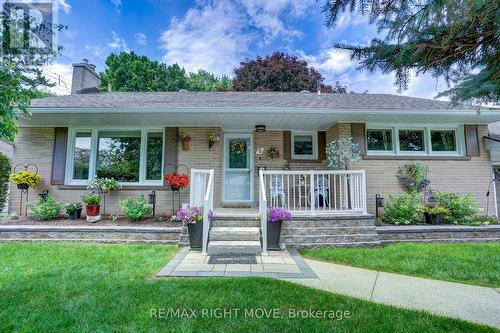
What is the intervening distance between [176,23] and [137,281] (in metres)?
11.3

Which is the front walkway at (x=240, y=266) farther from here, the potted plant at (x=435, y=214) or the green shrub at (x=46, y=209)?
the green shrub at (x=46, y=209)

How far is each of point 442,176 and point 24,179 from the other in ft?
34.3

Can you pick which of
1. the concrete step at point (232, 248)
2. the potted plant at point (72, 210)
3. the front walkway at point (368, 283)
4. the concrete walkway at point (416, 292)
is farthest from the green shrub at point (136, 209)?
the concrete walkway at point (416, 292)

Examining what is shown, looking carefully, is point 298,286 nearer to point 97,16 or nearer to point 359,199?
point 359,199

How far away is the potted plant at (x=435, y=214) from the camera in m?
6.17

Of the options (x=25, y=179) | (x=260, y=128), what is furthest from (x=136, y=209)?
(x=260, y=128)

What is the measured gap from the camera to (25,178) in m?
6.67

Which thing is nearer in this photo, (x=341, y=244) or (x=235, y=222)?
(x=341, y=244)

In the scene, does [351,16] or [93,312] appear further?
[93,312]

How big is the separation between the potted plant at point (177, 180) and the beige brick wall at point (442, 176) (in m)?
4.07

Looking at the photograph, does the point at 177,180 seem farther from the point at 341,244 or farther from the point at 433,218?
the point at 433,218

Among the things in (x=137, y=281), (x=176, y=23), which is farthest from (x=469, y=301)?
(x=176, y=23)

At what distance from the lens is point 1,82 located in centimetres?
304

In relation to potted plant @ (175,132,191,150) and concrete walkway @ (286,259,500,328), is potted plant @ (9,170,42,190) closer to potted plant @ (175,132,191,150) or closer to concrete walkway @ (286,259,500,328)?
potted plant @ (175,132,191,150)
